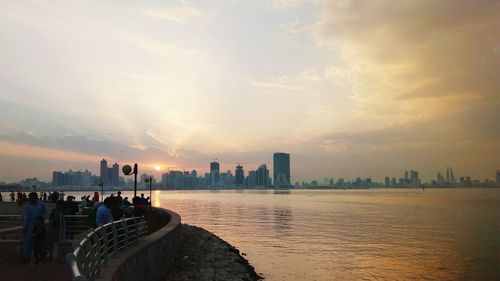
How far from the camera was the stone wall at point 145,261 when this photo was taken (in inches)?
373

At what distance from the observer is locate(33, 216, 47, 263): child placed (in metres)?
12.4

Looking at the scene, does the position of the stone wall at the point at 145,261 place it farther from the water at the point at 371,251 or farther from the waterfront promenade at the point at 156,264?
the water at the point at 371,251

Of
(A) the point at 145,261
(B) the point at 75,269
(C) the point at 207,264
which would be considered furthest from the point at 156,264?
(B) the point at 75,269

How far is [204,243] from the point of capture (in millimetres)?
32844

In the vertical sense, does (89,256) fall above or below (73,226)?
above

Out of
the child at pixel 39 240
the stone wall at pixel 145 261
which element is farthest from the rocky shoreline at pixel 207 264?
the child at pixel 39 240

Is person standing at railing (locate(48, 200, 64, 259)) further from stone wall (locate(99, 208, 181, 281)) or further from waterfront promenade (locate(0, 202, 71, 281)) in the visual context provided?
stone wall (locate(99, 208, 181, 281))

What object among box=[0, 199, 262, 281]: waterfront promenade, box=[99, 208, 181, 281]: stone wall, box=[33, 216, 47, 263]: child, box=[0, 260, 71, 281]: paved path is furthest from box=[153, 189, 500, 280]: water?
box=[0, 260, 71, 281]: paved path

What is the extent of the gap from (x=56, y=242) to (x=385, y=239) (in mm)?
37923

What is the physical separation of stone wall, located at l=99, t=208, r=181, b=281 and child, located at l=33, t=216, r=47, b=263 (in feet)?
8.65

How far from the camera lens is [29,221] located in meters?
12.6

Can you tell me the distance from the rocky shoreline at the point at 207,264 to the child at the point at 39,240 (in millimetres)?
5692

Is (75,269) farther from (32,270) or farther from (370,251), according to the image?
(370,251)

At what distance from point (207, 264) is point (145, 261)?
11.8m
